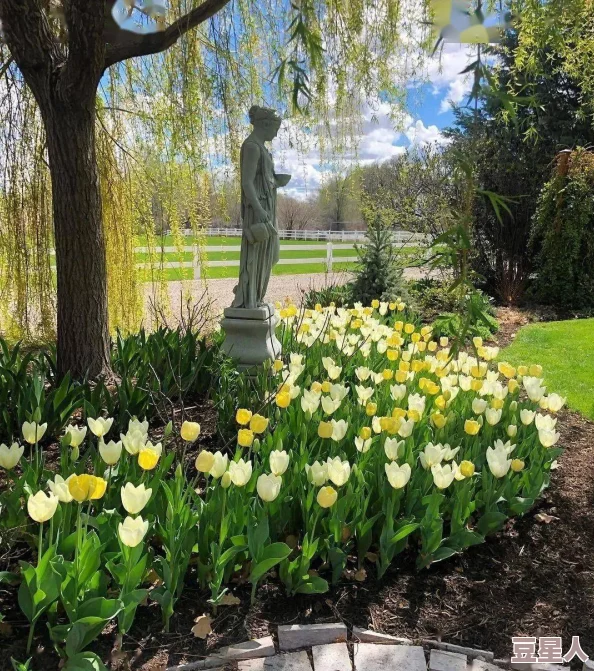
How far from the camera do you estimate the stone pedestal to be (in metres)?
4.03

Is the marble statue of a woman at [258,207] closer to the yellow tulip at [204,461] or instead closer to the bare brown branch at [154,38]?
the bare brown branch at [154,38]

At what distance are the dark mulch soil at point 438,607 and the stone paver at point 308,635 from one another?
5cm

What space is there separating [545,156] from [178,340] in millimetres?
10048

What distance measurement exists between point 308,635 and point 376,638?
219mm

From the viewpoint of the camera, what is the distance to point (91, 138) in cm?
357

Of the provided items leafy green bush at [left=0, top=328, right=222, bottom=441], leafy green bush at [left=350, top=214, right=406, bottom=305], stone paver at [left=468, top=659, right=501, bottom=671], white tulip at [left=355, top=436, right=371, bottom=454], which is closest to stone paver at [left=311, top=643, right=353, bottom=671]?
stone paver at [left=468, top=659, right=501, bottom=671]

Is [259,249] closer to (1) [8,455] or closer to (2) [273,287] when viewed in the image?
(1) [8,455]

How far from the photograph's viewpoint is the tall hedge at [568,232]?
907 cm

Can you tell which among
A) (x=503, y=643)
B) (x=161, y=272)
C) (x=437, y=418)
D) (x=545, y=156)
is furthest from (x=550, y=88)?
(x=503, y=643)

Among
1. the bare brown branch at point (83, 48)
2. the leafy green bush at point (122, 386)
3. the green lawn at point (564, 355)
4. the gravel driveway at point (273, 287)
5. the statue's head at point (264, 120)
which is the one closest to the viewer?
the leafy green bush at point (122, 386)

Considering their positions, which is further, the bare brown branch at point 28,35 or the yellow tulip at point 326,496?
the bare brown branch at point 28,35

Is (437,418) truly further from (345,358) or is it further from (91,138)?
(91,138)

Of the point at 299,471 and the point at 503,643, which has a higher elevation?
the point at 299,471

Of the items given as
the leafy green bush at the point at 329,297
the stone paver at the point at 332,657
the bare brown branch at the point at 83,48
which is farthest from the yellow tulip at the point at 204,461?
the leafy green bush at the point at 329,297
